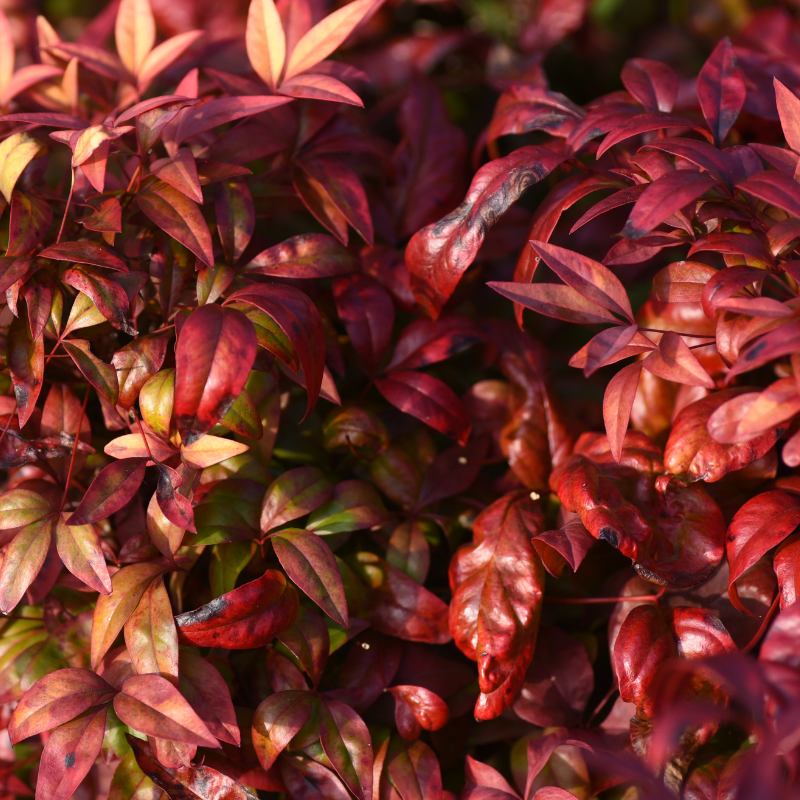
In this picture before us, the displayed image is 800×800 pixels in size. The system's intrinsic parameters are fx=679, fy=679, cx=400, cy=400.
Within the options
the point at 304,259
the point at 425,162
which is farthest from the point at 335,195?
the point at 425,162

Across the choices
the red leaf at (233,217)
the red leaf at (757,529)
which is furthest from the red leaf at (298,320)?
the red leaf at (757,529)

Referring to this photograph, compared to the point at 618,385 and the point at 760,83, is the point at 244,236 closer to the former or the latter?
the point at 618,385

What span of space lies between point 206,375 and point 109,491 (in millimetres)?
186

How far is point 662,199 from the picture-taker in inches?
23.2

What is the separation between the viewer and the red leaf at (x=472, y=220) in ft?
2.40

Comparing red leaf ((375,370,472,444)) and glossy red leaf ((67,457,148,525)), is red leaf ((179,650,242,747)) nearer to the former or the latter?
glossy red leaf ((67,457,148,525))

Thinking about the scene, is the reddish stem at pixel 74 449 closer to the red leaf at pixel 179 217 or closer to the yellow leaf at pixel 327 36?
the red leaf at pixel 179 217

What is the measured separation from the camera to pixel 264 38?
0.85m

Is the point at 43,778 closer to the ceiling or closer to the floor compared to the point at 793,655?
closer to the floor

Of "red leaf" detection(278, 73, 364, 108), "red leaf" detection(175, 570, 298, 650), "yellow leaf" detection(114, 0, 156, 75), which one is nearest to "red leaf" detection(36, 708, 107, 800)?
"red leaf" detection(175, 570, 298, 650)

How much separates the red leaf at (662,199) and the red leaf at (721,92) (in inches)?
7.3

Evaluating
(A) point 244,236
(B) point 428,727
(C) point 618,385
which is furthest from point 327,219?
(B) point 428,727

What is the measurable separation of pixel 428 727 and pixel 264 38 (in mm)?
836

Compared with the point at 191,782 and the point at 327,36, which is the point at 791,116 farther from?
the point at 191,782
